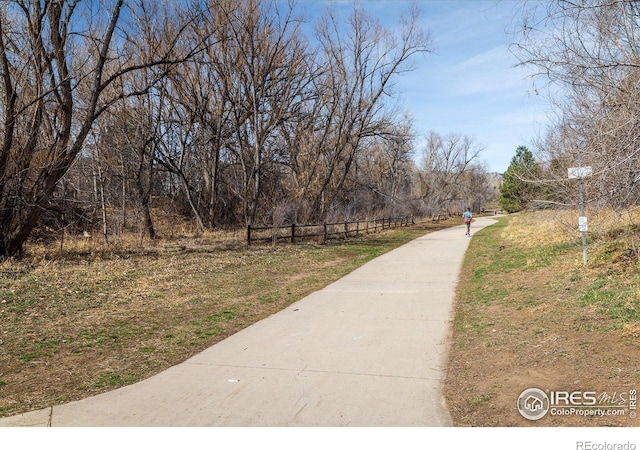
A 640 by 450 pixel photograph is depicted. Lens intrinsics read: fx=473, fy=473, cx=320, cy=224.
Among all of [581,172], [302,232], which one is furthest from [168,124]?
[581,172]

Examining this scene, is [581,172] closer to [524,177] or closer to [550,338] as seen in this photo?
[550,338]

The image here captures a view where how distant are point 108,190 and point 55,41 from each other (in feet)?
28.0

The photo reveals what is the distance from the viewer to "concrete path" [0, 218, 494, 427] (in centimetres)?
402

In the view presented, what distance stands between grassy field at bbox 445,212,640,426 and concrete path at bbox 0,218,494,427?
33cm

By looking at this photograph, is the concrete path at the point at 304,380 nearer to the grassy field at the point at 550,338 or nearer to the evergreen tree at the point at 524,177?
the grassy field at the point at 550,338

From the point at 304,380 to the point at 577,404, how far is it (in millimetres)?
2491

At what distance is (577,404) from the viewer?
3.92 m

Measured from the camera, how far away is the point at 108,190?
21484mm

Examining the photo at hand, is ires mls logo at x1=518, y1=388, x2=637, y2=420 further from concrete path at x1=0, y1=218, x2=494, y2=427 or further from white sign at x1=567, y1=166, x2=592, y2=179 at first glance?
white sign at x1=567, y1=166, x2=592, y2=179

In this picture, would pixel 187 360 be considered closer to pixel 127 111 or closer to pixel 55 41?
pixel 55 41

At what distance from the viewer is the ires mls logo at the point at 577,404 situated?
12.3ft
